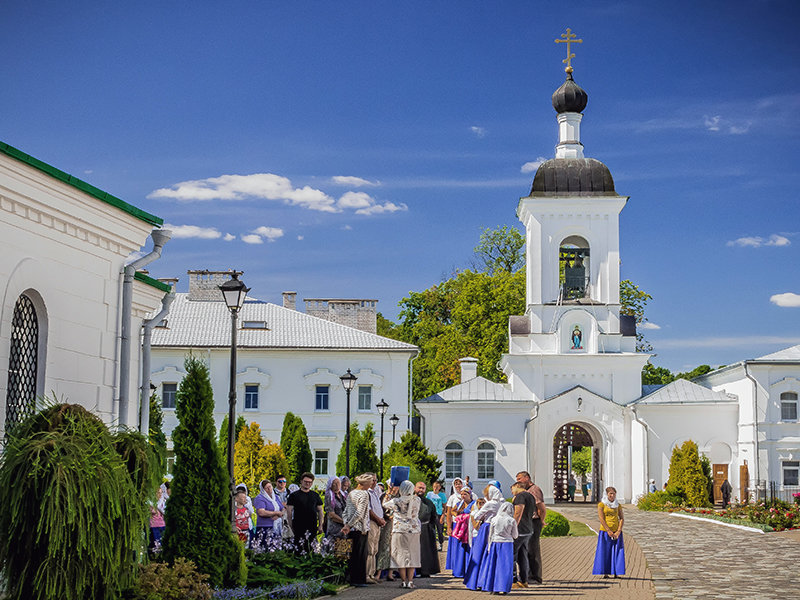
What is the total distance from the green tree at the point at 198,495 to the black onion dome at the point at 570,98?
35038mm

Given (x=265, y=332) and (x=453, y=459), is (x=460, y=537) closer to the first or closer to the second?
(x=453, y=459)

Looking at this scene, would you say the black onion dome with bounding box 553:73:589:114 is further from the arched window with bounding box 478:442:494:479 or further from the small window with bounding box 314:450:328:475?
the small window with bounding box 314:450:328:475

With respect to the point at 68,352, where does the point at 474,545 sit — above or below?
below

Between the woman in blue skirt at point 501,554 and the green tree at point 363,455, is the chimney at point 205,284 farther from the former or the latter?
the woman in blue skirt at point 501,554

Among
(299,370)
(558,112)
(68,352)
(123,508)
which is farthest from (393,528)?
(558,112)

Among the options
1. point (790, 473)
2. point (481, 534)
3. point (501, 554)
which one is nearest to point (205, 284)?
point (790, 473)

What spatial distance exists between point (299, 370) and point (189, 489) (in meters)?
29.5

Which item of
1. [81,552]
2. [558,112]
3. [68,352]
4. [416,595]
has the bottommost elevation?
[416,595]

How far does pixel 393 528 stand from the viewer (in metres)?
14.3

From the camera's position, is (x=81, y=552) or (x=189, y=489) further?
(x=189, y=489)

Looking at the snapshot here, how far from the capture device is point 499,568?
13547 mm

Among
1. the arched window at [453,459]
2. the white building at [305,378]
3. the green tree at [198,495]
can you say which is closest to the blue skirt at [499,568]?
the green tree at [198,495]

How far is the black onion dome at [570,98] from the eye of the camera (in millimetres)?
43938

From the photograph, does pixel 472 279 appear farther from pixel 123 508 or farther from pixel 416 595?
pixel 123 508
